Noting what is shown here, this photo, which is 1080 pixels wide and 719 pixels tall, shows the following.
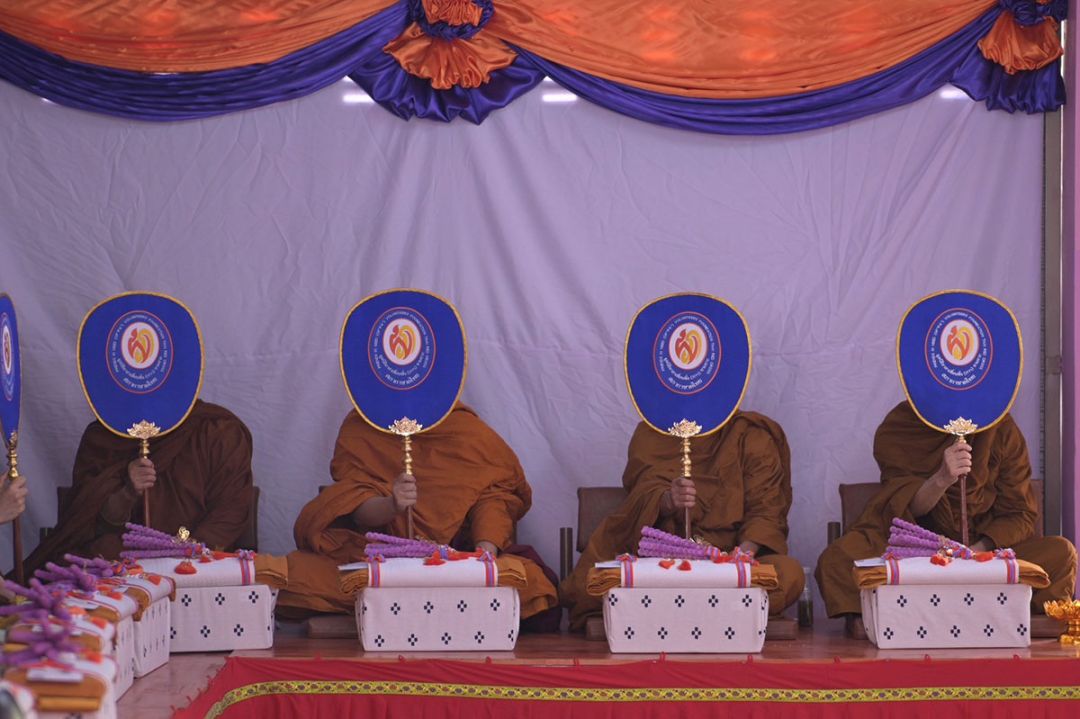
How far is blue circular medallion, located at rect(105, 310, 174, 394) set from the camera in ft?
18.4

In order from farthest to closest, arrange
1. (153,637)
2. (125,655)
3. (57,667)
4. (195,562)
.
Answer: (195,562) < (153,637) < (125,655) < (57,667)

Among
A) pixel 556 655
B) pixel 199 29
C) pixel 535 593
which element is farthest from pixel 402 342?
pixel 199 29

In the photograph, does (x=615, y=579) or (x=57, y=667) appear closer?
(x=57, y=667)

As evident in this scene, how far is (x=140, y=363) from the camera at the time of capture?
5613 mm

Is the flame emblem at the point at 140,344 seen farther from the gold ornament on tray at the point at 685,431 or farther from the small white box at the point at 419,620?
the gold ornament on tray at the point at 685,431

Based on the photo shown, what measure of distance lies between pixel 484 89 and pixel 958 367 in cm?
227

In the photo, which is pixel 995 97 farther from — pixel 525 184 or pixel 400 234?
pixel 400 234

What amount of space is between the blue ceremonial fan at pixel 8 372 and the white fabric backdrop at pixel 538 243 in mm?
1197

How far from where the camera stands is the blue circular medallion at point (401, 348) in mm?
5656

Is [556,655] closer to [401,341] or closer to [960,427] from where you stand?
[401,341]

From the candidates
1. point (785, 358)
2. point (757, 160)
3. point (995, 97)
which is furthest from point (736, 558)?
point (995, 97)

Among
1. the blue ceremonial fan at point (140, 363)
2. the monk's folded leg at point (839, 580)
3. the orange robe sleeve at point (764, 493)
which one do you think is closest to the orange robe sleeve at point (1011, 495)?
the monk's folded leg at point (839, 580)

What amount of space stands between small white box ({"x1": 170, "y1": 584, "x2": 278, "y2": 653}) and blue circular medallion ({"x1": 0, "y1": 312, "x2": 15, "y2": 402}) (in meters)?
0.89

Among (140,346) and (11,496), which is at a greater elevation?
(140,346)
